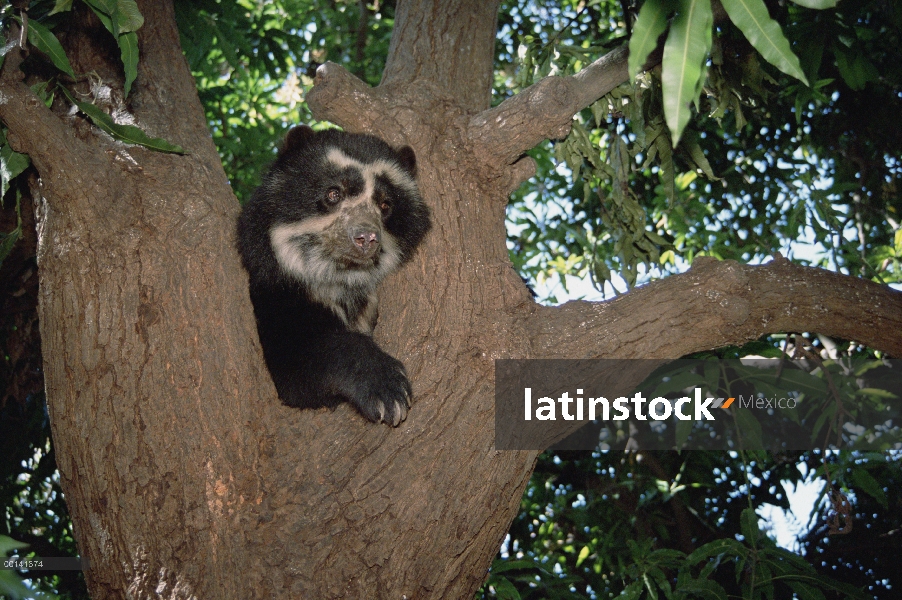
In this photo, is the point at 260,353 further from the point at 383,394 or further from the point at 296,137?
the point at 296,137

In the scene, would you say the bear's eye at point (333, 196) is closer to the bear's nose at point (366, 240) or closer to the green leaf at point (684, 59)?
the bear's nose at point (366, 240)

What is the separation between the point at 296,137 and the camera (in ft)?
12.6

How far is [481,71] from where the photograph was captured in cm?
425

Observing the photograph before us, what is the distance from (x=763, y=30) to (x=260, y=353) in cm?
224

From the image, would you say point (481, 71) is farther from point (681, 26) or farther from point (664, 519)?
point (664, 519)

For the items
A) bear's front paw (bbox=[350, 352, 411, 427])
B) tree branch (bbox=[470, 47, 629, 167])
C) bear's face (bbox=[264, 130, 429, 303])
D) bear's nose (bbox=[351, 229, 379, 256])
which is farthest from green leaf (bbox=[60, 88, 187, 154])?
tree branch (bbox=[470, 47, 629, 167])

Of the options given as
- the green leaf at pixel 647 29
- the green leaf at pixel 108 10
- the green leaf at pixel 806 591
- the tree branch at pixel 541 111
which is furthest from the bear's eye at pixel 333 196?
the green leaf at pixel 806 591

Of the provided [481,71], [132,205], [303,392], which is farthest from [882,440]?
[132,205]

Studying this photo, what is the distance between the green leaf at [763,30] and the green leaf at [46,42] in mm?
2352

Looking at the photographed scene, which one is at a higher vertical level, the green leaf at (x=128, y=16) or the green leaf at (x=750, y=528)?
the green leaf at (x=128, y=16)

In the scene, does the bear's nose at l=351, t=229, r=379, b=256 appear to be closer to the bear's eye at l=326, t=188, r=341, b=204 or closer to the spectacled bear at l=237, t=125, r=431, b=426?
the spectacled bear at l=237, t=125, r=431, b=426

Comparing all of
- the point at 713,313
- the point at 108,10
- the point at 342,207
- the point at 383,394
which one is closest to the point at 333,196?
the point at 342,207

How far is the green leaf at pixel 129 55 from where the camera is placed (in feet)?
9.16

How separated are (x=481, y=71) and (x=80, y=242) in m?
2.27
